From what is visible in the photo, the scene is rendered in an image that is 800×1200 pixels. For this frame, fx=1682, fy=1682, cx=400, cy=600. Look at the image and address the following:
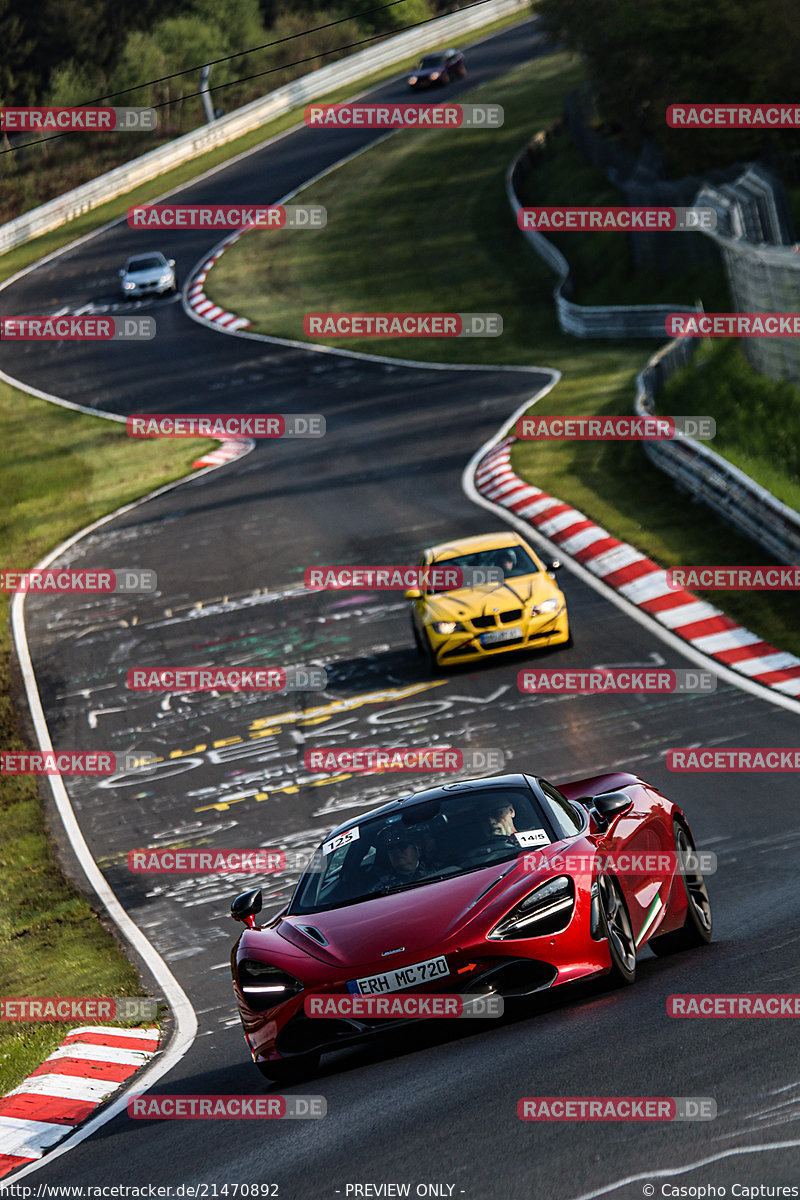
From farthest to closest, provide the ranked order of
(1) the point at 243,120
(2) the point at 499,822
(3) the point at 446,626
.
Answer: (1) the point at 243,120, (3) the point at 446,626, (2) the point at 499,822

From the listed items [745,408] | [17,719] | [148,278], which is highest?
[148,278]

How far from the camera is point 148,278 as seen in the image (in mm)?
52031

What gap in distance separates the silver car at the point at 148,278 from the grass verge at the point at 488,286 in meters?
1.50

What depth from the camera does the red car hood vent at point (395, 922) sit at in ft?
25.6

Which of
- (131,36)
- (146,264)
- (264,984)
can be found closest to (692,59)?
(146,264)

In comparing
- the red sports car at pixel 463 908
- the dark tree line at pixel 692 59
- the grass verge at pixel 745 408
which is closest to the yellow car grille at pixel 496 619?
the grass verge at pixel 745 408

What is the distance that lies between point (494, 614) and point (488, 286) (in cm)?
2932

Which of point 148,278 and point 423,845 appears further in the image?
point 148,278

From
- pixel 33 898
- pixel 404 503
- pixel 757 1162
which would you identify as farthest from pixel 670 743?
pixel 404 503

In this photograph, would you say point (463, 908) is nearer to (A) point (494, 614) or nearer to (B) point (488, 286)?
(A) point (494, 614)

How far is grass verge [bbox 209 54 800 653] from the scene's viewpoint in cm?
2427

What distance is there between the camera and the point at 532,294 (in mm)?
46281

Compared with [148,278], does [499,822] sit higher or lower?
higher

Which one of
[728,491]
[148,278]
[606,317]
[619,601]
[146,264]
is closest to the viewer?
[619,601]
